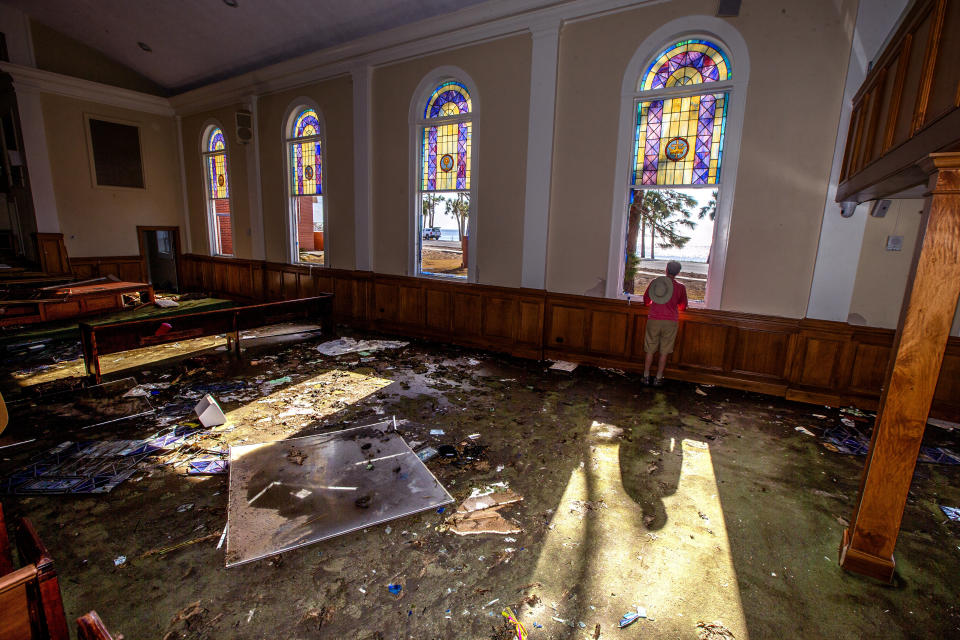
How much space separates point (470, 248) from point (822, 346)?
192 inches

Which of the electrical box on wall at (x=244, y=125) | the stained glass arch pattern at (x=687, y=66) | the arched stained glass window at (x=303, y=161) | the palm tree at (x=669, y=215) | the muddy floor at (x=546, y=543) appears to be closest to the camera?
the muddy floor at (x=546, y=543)

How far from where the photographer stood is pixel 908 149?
2.54 m

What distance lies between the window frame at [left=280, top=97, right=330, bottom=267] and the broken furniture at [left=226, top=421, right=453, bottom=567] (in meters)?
5.88

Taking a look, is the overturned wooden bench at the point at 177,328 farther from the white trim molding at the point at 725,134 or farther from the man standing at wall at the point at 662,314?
the man standing at wall at the point at 662,314

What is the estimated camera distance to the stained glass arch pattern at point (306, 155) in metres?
8.74

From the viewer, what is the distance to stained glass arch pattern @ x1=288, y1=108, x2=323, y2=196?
874cm

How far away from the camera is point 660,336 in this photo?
5.49 m

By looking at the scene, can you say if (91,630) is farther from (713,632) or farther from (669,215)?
(669,215)

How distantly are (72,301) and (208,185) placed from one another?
5062 millimetres

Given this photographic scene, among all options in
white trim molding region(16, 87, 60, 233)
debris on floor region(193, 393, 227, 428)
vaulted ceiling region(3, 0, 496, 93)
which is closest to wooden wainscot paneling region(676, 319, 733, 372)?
debris on floor region(193, 393, 227, 428)

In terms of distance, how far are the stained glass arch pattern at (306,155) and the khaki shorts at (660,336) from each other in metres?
6.94

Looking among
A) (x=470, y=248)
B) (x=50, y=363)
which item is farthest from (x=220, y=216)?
(x=470, y=248)

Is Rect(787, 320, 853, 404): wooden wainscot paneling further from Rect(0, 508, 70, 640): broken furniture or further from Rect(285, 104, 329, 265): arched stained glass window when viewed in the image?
Rect(285, 104, 329, 265): arched stained glass window

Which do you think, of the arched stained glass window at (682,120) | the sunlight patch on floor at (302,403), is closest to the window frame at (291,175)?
the sunlight patch on floor at (302,403)
